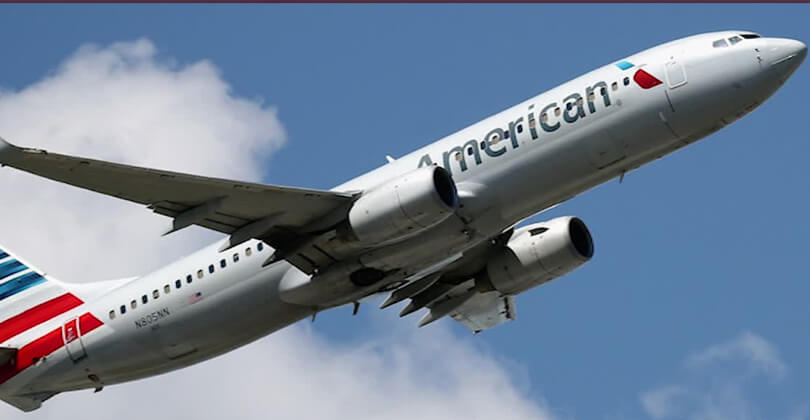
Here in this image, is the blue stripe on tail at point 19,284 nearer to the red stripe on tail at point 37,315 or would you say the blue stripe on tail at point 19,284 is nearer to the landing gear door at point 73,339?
the red stripe on tail at point 37,315

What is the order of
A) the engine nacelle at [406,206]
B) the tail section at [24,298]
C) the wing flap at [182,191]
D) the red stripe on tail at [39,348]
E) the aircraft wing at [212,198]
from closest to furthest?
the wing flap at [182,191]
the aircraft wing at [212,198]
the engine nacelle at [406,206]
the red stripe on tail at [39,348]
the tail section at [24,298]

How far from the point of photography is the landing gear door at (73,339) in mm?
47438

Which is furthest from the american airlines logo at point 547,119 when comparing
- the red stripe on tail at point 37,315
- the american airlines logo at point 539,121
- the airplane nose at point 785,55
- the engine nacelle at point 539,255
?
the red stripe on tail at point 37,315

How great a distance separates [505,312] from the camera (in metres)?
52.4

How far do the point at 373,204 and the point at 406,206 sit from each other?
1.15 m

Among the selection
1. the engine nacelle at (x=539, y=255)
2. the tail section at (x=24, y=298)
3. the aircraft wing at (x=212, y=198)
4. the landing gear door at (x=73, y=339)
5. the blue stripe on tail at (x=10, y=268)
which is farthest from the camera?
the blue stripe on tail at (x=10, y=268)

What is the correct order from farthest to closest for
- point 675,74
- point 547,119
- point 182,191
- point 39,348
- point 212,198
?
point 39,348, point 547,119, point 675,74, point 212,198, point 182,191

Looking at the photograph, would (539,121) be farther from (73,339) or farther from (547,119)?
(73,339)

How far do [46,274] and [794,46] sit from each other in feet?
81.7

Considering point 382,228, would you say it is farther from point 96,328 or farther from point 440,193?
point 96,328

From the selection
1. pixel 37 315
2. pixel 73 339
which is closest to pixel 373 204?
pixel 73 339

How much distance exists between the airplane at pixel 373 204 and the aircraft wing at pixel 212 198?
0.05 meters

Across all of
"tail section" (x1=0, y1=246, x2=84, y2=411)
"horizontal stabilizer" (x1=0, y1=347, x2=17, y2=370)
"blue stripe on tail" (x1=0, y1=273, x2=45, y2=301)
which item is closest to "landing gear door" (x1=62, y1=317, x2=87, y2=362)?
"tail section" (x1=0, y1=246, x2=84, y2=411)

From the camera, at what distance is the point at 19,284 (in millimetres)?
51000
